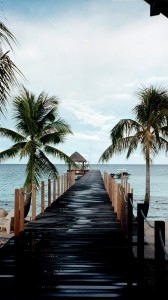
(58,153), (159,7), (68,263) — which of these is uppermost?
(159,7)

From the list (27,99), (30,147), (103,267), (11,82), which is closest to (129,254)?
(103,267)

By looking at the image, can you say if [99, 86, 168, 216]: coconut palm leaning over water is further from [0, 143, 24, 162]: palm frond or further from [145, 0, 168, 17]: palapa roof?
[145, 0, 168, 17]: palapa roof

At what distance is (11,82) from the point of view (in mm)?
6160

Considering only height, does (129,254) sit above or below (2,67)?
below

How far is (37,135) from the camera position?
19.4 meters

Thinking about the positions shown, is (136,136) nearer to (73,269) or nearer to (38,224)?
(38,224)

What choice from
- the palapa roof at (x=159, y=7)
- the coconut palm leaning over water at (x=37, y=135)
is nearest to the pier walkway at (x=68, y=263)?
the palapa roof at (x=159, y=7)

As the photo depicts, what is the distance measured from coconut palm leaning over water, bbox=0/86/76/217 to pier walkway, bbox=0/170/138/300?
308 inches

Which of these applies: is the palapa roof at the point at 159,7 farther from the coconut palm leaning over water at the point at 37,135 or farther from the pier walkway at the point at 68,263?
the coconut palm leaning over water at the point at 37,135

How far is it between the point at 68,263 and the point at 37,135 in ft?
43.7

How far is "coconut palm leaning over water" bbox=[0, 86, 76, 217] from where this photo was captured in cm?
1859

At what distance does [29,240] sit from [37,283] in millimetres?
3189

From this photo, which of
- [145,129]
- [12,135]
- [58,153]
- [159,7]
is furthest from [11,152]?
[159,7]

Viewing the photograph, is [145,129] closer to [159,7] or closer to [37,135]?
[37,135]
